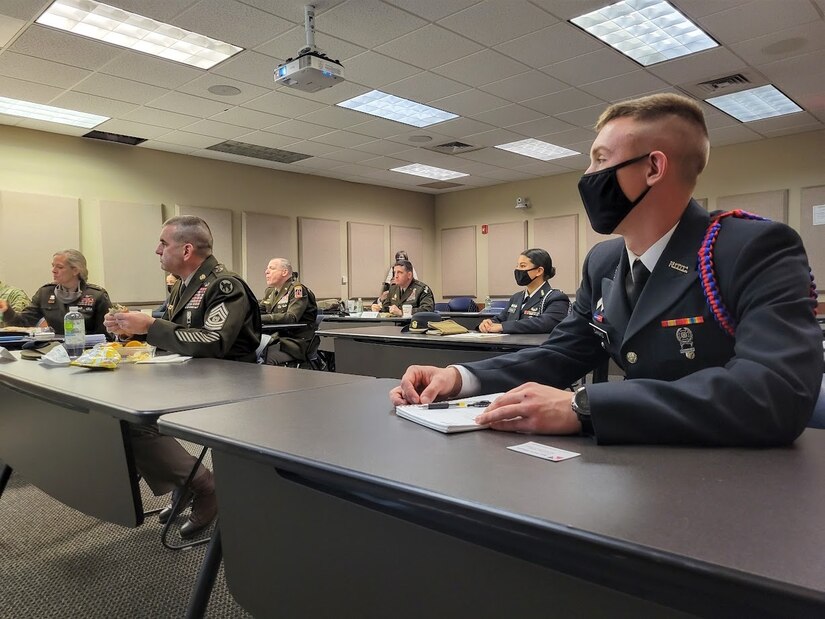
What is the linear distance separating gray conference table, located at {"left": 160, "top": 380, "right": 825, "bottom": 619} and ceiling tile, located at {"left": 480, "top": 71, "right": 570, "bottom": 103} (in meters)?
4.66

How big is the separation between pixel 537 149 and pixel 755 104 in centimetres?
258

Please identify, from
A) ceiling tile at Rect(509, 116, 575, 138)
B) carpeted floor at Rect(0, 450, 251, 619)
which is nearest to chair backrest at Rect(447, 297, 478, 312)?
ceiling tile at Rect(509, 116, 575, 138)

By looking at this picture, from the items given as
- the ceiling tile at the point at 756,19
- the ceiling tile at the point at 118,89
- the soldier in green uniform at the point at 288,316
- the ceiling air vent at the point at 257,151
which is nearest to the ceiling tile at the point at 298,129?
the ceiling air vent at the point at 257,151

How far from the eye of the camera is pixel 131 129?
6434 mm

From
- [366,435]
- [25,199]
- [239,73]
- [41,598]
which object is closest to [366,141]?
[239,73]

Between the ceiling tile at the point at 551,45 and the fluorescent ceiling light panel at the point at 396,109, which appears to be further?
the fluorescent ceiling light panel at the point at 396,109

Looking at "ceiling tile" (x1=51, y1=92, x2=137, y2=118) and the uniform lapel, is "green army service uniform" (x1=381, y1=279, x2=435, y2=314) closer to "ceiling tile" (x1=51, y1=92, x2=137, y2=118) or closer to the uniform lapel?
"ceiling tile" (x1=51, y1=92, x2=137, y2=118)

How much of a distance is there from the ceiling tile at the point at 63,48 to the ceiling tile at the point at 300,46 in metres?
1.16

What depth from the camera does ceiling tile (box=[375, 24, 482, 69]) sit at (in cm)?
430

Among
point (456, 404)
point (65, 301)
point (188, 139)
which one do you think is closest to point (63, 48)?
point (65, 301)

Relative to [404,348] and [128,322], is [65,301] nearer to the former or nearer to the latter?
[128,322]

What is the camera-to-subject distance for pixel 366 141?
283 inches

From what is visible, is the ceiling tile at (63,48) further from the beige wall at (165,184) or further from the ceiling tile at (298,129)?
the beige wall at (165,184)

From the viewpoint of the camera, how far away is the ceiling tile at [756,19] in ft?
13.0
